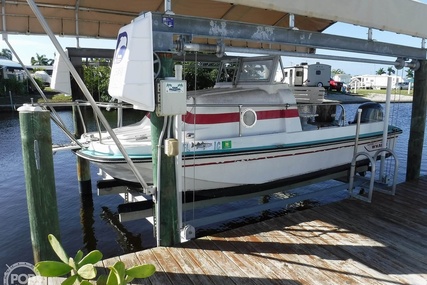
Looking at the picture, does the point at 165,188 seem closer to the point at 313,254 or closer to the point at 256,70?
the point at 313,254

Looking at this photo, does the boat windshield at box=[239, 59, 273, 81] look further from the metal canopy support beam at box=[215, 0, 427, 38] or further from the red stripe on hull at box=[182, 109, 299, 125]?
the metal canopy support beam at box=[215, 0, 427, 38]

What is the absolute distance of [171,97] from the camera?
387 cm

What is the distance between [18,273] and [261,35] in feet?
19.3

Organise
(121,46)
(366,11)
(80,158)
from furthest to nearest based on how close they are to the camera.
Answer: (80,158), (366,11), (121,46)

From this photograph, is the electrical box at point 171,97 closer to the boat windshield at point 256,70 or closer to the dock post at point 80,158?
the boat windshield at point 256,70

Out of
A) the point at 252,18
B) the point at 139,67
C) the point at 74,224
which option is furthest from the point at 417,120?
the point at 74,224

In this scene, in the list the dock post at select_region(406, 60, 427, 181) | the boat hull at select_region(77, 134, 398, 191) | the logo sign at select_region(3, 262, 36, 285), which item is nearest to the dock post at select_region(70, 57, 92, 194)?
the boat hull at select_region(77, 134, 398, 191)

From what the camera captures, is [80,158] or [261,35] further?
[80,158]

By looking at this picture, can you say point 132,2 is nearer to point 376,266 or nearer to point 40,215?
point 40,215

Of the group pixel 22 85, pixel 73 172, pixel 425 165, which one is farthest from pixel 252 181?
pixel 22 85

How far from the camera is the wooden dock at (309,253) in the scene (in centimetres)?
381

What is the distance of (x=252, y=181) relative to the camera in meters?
6.62

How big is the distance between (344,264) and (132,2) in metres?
5.88

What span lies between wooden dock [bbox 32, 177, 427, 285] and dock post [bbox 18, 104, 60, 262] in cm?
83
